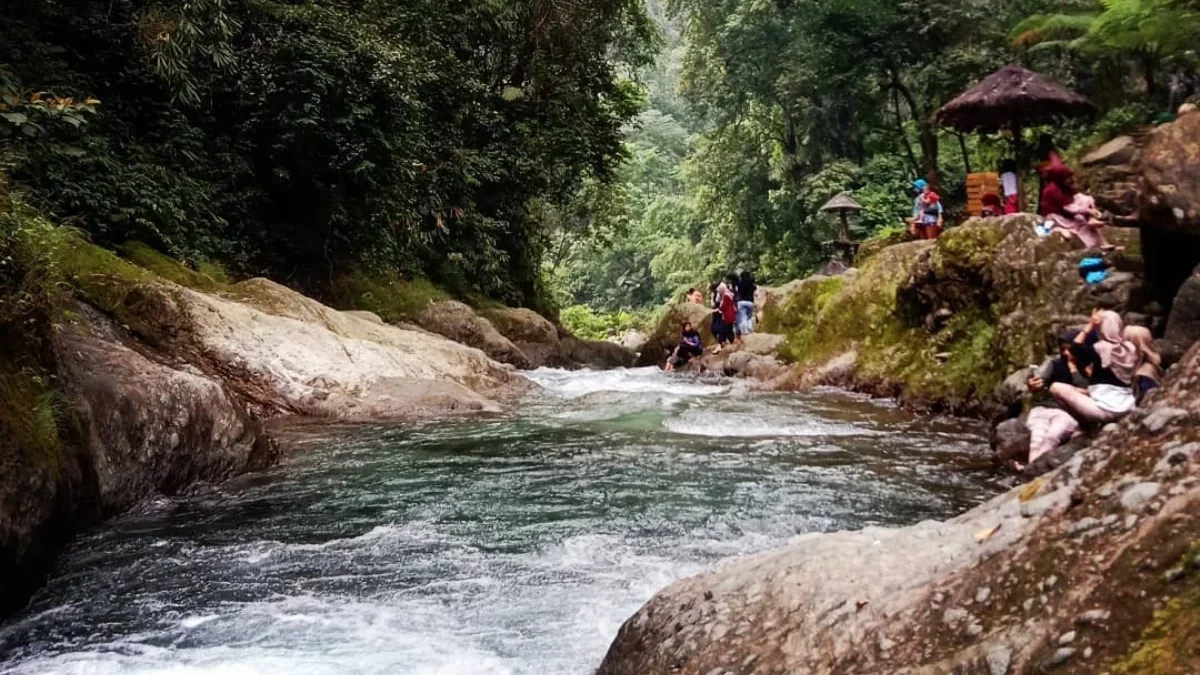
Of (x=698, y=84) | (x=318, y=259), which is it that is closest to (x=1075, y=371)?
(x=318, y=259)

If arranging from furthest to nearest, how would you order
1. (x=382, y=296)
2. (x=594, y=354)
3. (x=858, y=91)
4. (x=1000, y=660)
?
1. (x=858, y=91)
2. (x=594, y=354)
3. (x=382, y=296)
4. (x=1000, y=660)

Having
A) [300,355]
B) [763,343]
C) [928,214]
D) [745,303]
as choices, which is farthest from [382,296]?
[928,214]

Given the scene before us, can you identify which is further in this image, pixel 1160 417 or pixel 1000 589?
pixel 1160 417

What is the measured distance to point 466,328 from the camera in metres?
18.3

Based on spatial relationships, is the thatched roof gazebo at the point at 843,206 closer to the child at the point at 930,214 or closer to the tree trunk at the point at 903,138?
the tree trunk at the point at 903,138

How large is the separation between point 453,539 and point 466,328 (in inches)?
501

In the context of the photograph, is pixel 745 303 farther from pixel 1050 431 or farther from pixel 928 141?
pixel 1050 431

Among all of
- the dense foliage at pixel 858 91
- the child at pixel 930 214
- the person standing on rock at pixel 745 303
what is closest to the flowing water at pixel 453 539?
the child at pixel 930 214

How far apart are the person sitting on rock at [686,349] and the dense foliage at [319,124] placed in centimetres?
525

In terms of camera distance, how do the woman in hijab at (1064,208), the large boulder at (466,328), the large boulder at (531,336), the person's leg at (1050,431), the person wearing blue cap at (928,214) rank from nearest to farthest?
the person's leg at (1050,431) < the woman in hijab at (1064,208) < the person wearing blue cap at (928,214) < the large boulder at (466,328) < the large boulder at (531,336)

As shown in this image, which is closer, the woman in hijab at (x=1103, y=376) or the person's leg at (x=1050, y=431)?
the woman in hijab at (x=1103, y=376)

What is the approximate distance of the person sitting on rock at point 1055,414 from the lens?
641 centimetres

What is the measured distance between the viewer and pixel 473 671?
3.79 meters

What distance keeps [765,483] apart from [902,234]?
43.9 feet
